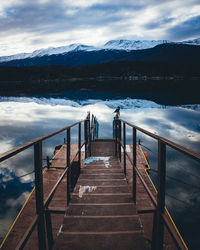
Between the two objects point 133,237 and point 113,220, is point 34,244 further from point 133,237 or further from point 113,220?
point 133,237

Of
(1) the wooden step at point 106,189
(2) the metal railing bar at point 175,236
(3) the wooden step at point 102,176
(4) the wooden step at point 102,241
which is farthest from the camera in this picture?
(3) the wooden step at point 102,176

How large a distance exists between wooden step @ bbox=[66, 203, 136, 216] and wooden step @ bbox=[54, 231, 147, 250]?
0.43 meters

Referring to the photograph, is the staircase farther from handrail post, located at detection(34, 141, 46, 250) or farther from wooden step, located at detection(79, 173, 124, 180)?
wooden step, located at detection(79, 173, 124, 180)

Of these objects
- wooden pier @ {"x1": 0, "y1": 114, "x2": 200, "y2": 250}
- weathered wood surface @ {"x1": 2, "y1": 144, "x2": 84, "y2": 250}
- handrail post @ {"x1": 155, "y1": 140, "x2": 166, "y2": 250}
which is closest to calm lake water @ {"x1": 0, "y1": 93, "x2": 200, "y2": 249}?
wooden pier @ {"x1": 0, "y1": 114, "x2": 200, "y2": 250}

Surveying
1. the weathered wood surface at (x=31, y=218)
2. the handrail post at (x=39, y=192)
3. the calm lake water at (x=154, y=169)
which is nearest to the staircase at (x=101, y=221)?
the handrail post at (x=39, y=192)

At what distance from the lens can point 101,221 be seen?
2391mm

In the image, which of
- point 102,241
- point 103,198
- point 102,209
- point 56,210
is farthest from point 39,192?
point 103,198

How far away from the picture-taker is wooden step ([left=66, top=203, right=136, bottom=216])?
8.48 ft

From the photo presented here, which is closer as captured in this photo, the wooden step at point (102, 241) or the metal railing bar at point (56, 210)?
the wooden step at point (102, 241)

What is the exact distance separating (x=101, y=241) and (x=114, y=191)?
1285mm

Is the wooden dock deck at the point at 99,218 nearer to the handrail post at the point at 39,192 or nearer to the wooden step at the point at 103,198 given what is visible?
the wooden step at the point at 103,198

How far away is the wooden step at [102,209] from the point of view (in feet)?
8.48

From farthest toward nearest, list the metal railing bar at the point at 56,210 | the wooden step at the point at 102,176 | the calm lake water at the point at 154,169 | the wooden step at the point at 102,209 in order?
the calm lake water at the point at 154,169
the wooden step at the point at 102,176
the wooden step at the point at 102,209
the metal railing bar at the point at 56,210

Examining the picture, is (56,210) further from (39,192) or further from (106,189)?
(106,189)
